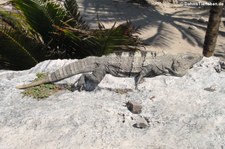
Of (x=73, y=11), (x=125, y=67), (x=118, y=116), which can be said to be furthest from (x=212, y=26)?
(x=118, y=116)

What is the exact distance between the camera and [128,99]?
4160 millimetres

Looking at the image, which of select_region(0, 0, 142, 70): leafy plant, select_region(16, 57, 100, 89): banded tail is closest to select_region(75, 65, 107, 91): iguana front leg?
select_region(16, 57, 100, 89): banded tail

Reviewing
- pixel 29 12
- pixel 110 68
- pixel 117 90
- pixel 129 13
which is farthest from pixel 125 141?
pixel 129 13

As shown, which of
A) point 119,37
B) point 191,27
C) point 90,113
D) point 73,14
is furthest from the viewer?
point 191,27

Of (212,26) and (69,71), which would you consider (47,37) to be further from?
(212,26)

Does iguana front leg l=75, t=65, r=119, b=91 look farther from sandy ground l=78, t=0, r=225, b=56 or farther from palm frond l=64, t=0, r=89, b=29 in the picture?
sandy ground l=78, t=0, r=225, b=56

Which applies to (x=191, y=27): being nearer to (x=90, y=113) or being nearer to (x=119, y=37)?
(x=119, y=37)

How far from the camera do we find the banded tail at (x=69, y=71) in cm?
442

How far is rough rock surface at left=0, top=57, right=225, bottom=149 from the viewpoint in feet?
11.6

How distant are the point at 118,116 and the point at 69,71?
1.02 meters

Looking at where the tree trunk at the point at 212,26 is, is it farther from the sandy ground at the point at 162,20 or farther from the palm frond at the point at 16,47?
the palm frond at the point at 16,47

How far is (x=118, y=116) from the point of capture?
3850 mm

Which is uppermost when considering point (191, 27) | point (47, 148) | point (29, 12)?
point (29, 12)

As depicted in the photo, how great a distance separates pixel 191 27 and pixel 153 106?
9.24m
